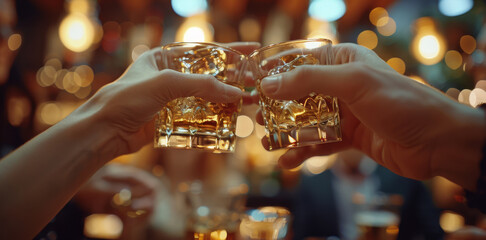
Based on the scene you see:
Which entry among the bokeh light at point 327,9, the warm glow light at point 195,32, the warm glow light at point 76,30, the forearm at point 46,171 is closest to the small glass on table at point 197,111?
the forearm at point 46,171

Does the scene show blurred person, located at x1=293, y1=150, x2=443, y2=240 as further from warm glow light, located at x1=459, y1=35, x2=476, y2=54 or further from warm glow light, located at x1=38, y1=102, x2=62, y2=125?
warm glow light, located at x1=38, y1=102, x2=62, y2=125

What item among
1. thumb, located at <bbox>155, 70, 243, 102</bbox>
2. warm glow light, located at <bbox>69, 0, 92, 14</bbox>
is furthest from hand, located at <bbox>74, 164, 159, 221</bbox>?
warm glow light, located at <bbox>69, 0, 92, 14</bbox>

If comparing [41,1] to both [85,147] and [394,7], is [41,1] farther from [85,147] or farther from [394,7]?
[394,7]

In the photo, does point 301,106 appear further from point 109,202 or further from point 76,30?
point 76,30

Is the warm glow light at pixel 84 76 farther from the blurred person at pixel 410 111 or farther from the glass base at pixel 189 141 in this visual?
the blurred person at pixel 410 111

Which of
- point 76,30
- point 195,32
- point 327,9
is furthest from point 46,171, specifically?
point 327,9

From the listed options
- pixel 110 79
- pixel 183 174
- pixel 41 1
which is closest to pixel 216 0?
pixel 110 79
